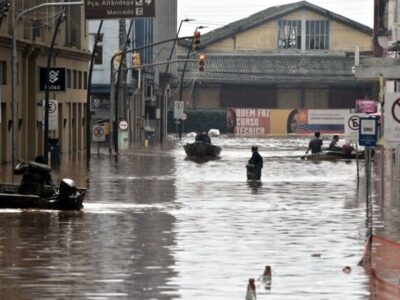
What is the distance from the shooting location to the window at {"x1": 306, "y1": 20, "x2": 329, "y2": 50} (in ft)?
519

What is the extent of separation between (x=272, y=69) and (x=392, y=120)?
125m

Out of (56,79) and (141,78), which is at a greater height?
(141,78)

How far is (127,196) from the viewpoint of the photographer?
41562 millimetres

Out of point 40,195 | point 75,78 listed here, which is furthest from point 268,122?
point 40,195

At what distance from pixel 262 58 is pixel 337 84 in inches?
358

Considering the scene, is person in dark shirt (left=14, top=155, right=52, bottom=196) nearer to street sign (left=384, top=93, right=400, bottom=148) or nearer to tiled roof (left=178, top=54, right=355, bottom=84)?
street sign (left=384, top=93, right=400, bottom=148)

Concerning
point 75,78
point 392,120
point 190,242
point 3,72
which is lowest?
point 190,242

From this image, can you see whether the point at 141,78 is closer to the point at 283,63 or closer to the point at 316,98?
the point at 316,98

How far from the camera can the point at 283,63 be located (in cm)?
15375

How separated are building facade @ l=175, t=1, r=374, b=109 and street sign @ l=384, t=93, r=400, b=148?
11907 centimetres

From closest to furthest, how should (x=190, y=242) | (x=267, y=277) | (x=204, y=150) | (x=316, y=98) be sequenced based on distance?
(x=267, y=277), (x=190, y=242), (x=204, y=150), (x=316, y=98)

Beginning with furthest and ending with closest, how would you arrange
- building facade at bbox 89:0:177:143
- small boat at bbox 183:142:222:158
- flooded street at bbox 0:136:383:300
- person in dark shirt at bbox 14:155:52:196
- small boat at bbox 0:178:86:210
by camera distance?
building facade at bbox 89:0:177:143 < small boat at bbox 183:142:222:158 < person in dark shirt at bbox 14:155:52:196 < small boat at bbox 0:178:86:210 < flooded street at bbox 0:136:383:300

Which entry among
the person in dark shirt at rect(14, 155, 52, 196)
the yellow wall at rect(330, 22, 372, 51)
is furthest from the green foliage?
the person in dark shirt at rect(14, 155, 52, 196)

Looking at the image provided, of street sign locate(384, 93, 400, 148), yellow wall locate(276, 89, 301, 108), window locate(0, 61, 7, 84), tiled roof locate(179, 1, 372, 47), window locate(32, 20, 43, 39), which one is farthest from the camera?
tiled roof locate(179, 1, 372, 47)
